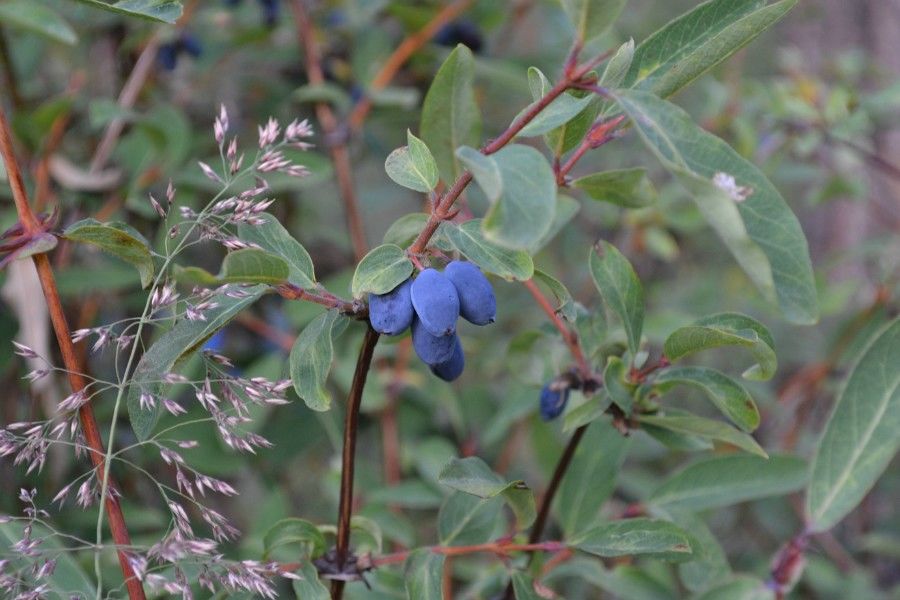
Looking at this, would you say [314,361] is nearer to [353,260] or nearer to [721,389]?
[721,389]

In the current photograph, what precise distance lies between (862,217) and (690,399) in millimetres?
854

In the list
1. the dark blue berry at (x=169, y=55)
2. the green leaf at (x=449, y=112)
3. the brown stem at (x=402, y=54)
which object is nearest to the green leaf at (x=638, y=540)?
the green leaf at (x=449, y=112)

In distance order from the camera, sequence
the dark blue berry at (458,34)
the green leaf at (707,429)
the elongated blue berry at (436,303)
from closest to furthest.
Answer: the elongated blue berry at (436,303) < the green leaf at (707,429) < the dark blue berry at (458,34)

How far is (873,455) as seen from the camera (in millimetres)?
1035

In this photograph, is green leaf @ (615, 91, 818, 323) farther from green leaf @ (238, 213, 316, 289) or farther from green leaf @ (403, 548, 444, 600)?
green leaf @ (403, 548, 444, 600)

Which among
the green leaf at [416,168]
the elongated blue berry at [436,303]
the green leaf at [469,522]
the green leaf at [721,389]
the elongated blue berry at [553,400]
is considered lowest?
the green leaf at [469,522]

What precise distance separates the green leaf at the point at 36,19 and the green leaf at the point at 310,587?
0.77 m

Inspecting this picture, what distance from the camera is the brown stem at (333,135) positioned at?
1.67 metres

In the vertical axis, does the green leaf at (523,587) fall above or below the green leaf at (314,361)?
below

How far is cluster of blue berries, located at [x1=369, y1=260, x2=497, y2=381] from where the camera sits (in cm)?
68

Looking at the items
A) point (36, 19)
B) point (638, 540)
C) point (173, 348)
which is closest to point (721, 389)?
point (638, 540)

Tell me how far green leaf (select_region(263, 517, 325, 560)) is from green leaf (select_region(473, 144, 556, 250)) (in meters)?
0.42

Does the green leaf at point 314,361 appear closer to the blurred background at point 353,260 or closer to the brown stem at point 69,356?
the brown stem at point 69,356

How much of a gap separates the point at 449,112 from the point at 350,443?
0.36 meters
